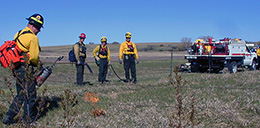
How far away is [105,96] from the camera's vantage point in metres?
8.60

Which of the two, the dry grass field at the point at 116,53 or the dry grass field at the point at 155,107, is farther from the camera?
the dry grass field at the point at 116,53

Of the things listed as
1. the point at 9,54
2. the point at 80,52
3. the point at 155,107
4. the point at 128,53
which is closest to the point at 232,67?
the point at 128,53

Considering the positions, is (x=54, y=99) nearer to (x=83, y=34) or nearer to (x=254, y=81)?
(x=83, y=34)

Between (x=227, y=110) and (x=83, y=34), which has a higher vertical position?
(x=83, y=34)

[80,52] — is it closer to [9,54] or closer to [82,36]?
[82,36]

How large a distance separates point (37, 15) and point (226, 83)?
7.09m

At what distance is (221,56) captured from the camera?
59.0ft

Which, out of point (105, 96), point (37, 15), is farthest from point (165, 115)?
point (37, 15)

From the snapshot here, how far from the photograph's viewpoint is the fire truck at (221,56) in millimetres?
18141

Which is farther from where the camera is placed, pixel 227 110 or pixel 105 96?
pixel 105 96

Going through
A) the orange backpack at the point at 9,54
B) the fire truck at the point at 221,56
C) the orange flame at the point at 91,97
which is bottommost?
the orange flame at the point at 91,97

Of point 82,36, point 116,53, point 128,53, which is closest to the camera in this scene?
point 82,36

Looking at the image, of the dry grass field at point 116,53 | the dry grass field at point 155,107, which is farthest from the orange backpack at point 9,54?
the dry grass field at point 116,53

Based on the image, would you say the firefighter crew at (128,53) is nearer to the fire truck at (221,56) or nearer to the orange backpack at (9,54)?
the orange backpack at (9,54)
